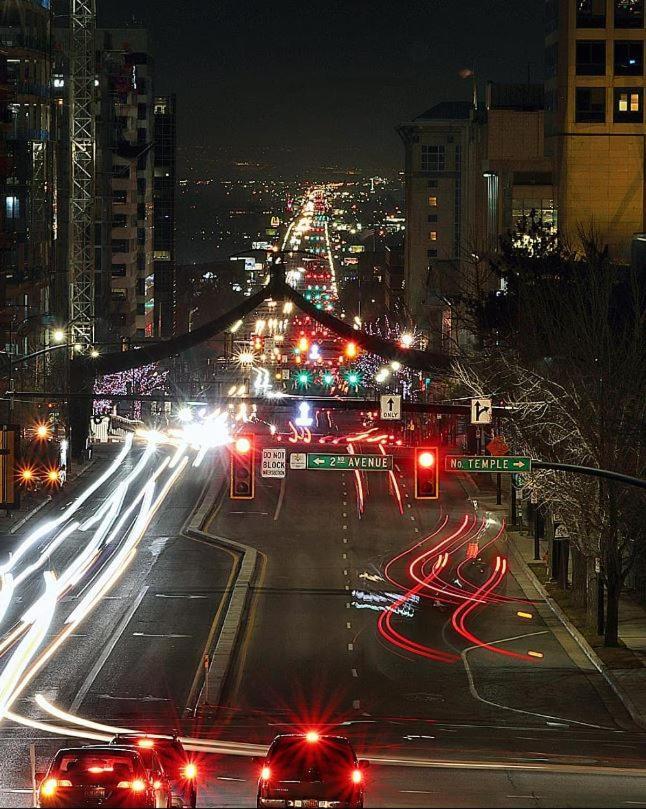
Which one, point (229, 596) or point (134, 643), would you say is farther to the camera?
point (229, 596)

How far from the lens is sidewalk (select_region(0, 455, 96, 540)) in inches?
2840

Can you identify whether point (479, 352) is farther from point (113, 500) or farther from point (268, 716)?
point (268, 716)

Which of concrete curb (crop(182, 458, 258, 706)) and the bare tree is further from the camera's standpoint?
the bare tree

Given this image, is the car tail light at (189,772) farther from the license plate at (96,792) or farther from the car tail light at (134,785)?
the license plate at (96,792)

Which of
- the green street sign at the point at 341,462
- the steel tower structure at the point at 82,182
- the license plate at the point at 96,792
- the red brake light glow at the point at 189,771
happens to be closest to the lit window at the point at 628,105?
the steel tower structure at the point at 82,182

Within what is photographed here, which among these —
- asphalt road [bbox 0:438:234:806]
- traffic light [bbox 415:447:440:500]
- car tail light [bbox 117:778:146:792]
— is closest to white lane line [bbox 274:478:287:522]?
asphalt road [bbox 0:438:234:806]

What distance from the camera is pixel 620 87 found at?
332 ft

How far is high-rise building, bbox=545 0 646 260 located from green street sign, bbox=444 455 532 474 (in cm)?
6424

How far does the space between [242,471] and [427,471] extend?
4.28 metres

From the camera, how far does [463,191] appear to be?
185125mm

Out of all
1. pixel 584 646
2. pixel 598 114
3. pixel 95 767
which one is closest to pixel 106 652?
pixel 584 646

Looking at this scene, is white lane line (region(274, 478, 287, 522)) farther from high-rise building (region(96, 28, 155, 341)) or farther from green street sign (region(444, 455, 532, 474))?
high-rise building (region(96, 28, 155, 341))

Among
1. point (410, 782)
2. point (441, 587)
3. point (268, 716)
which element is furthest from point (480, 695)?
point (441, 587)

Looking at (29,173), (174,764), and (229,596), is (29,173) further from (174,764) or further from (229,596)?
(174,764)
